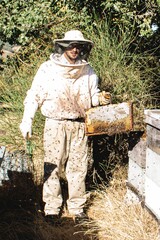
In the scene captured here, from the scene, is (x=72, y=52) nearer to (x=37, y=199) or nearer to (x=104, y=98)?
(x=104, y=98)

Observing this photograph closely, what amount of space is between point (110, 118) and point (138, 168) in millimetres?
481

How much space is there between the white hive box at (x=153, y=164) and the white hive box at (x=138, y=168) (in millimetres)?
167

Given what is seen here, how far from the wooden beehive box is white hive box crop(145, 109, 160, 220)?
0.91 feet

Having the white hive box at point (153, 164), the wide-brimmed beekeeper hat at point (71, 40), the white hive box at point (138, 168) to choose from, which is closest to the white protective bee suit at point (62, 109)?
the wide-brimmed beekeeper hat at point (71, 40)

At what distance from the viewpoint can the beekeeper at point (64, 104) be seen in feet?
11.8

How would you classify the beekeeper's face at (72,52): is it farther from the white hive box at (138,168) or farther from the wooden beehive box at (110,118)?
the white hive box at (138,168)

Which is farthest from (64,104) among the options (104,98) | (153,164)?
(153,164)

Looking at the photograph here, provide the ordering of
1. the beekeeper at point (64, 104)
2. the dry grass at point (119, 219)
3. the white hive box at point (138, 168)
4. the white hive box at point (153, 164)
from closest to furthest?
1. the white hive box at point (153, 164)
2. the dry grass at point (119, 219)
3. the white hive box at point (138, 168)
4. the beekeeper at point (64, 104)

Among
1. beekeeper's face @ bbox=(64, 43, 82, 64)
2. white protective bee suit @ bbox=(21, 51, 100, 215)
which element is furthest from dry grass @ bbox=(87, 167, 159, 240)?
beekeeper's face @ bbox=(64, 43, 82, 64)

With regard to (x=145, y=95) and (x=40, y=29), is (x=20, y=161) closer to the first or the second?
(x=145, y=95)

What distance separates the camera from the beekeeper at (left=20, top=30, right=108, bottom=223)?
360 centimetres

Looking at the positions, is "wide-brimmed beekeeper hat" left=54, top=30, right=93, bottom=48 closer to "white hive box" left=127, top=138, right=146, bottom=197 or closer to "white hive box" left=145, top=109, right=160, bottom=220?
"white hive box" left=145, top=109, right=160, bottom=220

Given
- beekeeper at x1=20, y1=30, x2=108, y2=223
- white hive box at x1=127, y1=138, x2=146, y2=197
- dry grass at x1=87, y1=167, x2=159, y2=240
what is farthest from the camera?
beekeeper at x1=20, y1=30, x2=108, y2=223

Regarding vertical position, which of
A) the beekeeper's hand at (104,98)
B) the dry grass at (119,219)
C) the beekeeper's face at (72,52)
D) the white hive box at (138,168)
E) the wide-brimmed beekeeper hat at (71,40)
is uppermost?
the wide-brimmed beekeeper hat at (71,40)
